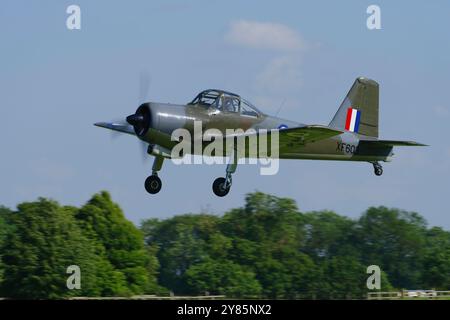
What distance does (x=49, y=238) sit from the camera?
5075 centimetres

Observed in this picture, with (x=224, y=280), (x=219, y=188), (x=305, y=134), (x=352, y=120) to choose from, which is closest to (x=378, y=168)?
(x=352, y=120)

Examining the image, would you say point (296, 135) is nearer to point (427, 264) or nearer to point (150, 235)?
point (427, 264)

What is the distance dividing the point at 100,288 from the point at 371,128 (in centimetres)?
2450

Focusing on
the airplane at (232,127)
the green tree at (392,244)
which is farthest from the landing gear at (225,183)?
the green tree at (392,244)

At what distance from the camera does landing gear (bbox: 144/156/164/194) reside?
25.7 m

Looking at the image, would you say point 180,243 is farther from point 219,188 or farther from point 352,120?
point 219,188

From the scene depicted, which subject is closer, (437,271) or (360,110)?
(360,110)

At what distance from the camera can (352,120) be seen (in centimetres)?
2994

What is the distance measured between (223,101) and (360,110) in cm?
657

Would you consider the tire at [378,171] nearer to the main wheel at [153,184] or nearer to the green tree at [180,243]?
the main wheel at [153,184]

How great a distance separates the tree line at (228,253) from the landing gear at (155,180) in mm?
21575
